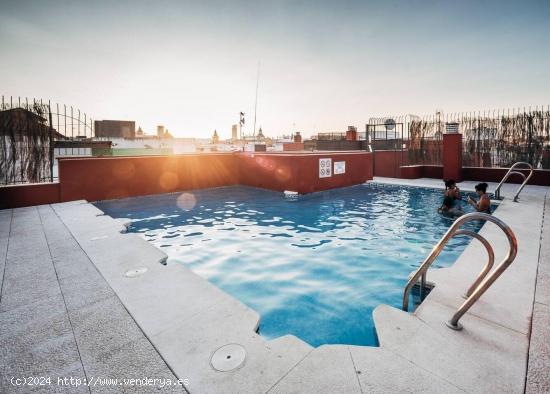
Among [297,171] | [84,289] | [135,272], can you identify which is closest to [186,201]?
[297,171]

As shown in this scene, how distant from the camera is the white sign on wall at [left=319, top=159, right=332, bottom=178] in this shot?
1461 centimetres

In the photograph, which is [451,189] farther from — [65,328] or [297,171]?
[65,328]

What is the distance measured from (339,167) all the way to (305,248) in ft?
30.7

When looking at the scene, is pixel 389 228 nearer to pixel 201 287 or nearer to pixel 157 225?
pixel 201 287

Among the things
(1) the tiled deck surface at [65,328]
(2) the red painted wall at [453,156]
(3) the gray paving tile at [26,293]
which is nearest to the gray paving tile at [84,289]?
(1) the tiled deck surface at [65,328]

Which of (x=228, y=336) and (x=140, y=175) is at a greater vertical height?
(x=140, y=175)

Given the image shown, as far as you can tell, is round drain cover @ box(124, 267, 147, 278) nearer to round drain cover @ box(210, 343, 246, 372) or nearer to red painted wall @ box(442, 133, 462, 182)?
round drain cover @ box(210, 343, 246, 372)

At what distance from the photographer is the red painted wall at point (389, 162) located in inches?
749

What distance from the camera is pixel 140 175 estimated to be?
13.6 meters

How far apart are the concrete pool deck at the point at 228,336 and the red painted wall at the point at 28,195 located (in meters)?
6.36

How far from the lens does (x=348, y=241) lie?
7629 mm

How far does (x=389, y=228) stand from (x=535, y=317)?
5.08 metres

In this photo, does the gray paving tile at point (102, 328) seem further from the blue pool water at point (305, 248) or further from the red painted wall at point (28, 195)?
the red painted wall at point (28, 195)

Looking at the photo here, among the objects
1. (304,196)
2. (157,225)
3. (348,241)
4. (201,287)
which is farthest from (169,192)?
(201,287)
